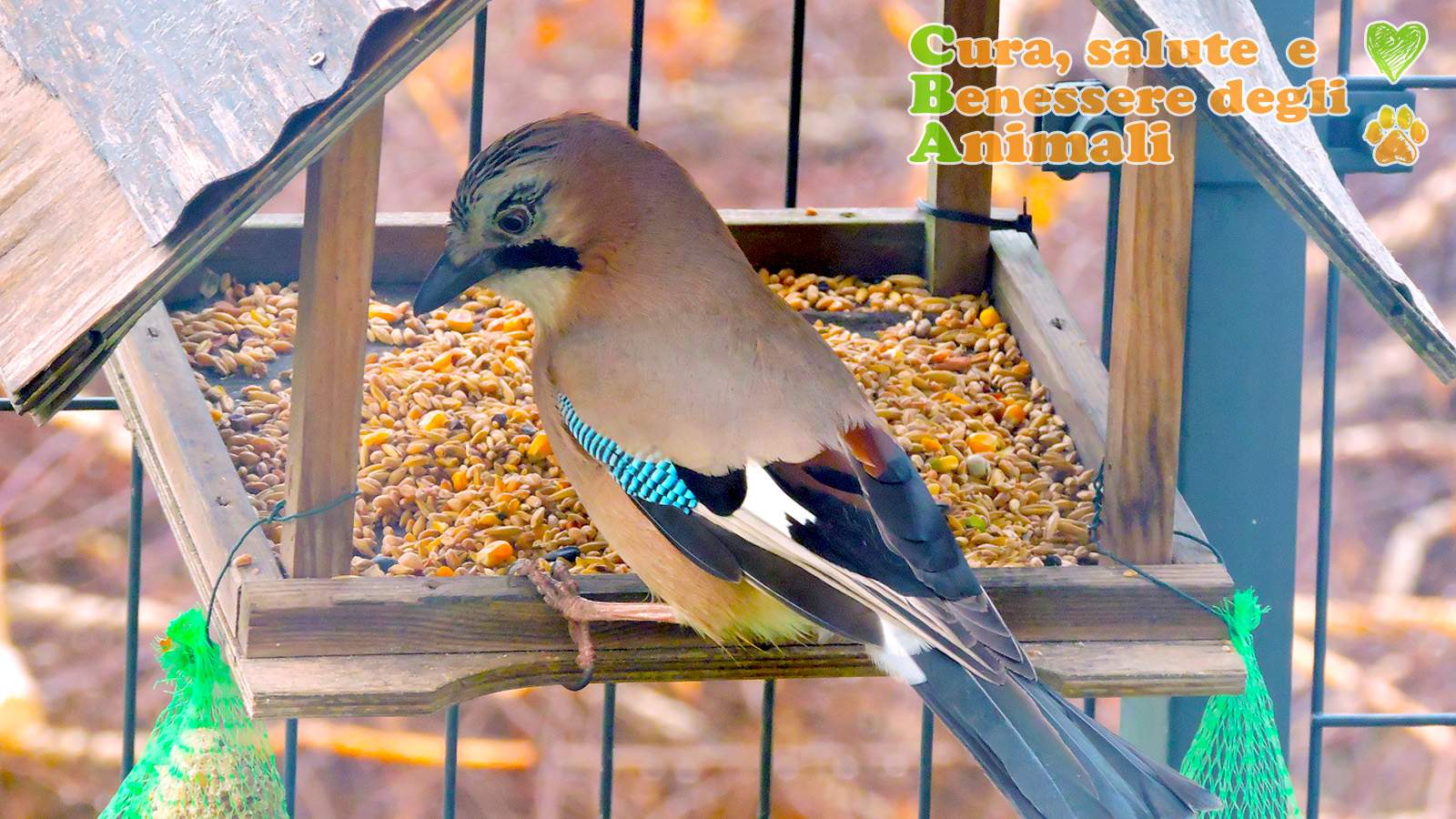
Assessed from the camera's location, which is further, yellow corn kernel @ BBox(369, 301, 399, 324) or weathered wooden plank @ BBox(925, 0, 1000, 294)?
weathered wooden plank @ BBox(925, 0, 1000, 294)

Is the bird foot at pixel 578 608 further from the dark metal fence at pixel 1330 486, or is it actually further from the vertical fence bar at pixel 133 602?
the dark metal fence at pixel 1330 486

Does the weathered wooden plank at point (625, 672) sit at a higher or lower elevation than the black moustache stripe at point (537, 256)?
lower

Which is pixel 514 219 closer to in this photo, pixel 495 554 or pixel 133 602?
pixel 495 554

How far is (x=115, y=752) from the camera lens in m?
5.56

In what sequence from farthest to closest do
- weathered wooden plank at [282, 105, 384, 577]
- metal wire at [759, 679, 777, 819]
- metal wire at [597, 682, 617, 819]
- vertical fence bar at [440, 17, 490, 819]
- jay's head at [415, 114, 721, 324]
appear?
metal wire at [759, 679, 777, 819]
metal wire at [597, 682, 617, 819]
vertical fence bar at [440, 17, 490, 819]
jay's head at [415, 114, 721, 324]
weathered wooden plank at [282, 105, 384, 577]

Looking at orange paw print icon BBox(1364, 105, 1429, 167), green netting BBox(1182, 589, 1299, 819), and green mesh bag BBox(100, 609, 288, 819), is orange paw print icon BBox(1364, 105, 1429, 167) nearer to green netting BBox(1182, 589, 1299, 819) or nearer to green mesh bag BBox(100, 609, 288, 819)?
green netting BBox(1182, 589, 1299, 819)

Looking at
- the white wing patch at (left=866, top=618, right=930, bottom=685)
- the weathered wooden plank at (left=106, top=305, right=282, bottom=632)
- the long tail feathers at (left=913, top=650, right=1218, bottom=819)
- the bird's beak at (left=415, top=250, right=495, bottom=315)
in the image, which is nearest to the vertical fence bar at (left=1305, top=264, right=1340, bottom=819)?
the long tail feathers at (left=913, top=650, right=1218, bottom=819)

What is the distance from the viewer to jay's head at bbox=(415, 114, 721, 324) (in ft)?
8.30

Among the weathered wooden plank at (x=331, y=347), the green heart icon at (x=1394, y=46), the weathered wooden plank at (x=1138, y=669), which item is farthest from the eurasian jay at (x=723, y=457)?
the green heart icon at (x=1394, y=46)

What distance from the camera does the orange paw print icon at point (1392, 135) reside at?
2920 millimetres

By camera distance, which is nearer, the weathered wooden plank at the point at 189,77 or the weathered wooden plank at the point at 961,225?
the weathered wooden plank at the point at 189,77

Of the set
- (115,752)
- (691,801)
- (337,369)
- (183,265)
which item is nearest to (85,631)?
(115,752)

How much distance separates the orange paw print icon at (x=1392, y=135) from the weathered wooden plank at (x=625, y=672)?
92cm

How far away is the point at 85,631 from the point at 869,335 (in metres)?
3.38
